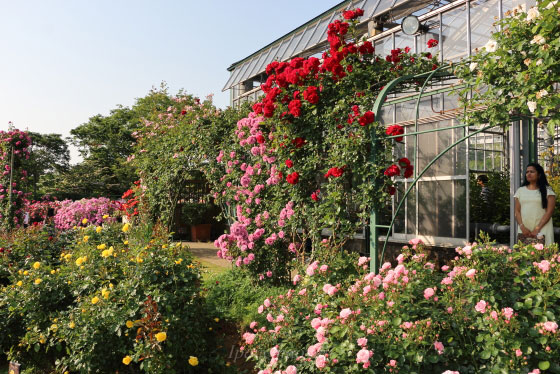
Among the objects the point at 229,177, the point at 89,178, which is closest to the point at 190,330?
the point at 229,177

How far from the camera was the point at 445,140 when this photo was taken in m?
6.25

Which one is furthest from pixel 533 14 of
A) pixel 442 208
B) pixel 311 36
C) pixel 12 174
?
pixel 12 174

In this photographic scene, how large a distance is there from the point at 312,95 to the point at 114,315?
2971 millimetres

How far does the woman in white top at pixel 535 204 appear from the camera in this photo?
4328 millimetres

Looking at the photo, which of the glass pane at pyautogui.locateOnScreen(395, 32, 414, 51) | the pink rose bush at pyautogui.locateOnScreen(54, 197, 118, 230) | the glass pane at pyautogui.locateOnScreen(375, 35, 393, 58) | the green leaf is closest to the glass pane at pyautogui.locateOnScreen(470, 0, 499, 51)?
the glass pane at pyautogui.locateOnScreen(395, 32, 414, 51)

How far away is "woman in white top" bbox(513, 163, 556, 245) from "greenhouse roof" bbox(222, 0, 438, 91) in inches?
156

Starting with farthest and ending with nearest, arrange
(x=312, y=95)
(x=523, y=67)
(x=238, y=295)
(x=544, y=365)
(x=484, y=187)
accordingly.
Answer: (x=484, y=187), (x=238, y=295), (x=312, y=95), (x=523, y=67), (x=544, y=365)

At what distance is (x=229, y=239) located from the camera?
5.97 metres

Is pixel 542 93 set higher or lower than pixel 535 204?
higher

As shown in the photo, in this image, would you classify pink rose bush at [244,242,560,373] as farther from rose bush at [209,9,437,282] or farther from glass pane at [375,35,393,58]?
glass pane at [375,35,393,58]

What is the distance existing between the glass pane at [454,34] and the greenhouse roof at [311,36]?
940mm

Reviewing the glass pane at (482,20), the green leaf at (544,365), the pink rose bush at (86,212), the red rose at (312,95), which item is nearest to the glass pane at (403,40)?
the glass pane at (482,20)

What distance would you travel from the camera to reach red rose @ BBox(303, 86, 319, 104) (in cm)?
487

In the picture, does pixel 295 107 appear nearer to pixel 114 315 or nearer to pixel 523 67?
pixel 523 67
